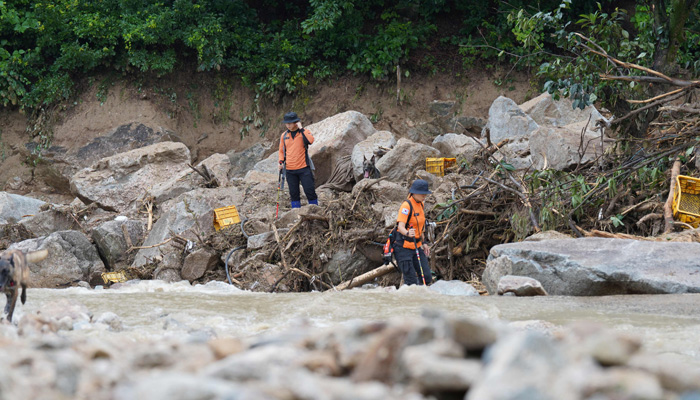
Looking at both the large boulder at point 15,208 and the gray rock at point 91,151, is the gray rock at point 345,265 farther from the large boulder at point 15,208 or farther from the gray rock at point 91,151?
the gray rock at point 91,151

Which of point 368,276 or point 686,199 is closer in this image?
point 686,199

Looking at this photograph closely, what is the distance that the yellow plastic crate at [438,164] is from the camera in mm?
10383

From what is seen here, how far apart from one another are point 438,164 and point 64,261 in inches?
231

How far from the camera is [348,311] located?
5062mm

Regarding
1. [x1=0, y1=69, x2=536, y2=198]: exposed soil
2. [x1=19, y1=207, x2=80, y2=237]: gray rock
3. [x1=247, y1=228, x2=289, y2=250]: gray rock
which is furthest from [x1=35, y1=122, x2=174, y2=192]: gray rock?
[x1=247, y1=228, x2=289, y2=250]: gray rock

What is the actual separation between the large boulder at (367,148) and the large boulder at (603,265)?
4660 mm

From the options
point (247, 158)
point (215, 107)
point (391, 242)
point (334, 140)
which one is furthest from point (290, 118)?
point (215, 107)

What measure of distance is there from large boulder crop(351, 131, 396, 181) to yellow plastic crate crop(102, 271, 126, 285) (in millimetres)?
3978

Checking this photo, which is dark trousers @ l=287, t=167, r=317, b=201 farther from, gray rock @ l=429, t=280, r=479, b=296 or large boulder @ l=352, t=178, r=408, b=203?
gray rock @ l=429, t=280, r=479, b=296

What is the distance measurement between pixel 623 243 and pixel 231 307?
3.64m

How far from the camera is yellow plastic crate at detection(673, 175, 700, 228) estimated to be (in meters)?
6.77

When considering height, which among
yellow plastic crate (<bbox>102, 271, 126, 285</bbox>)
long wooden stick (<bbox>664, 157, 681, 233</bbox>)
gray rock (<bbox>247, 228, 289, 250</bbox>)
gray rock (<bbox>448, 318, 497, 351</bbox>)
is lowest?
yellow plastic crate (<bbox>102, 271, 126, 285</bbox>)

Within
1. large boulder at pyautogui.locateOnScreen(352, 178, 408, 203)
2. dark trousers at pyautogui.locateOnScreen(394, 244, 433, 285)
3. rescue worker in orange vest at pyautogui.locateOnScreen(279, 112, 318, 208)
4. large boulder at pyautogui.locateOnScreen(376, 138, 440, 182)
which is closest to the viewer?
dark trousers at pyautogui.locateOnScreen(394, 244, 433, 285)

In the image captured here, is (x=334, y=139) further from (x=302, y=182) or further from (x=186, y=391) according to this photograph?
(x=186, y=391)
